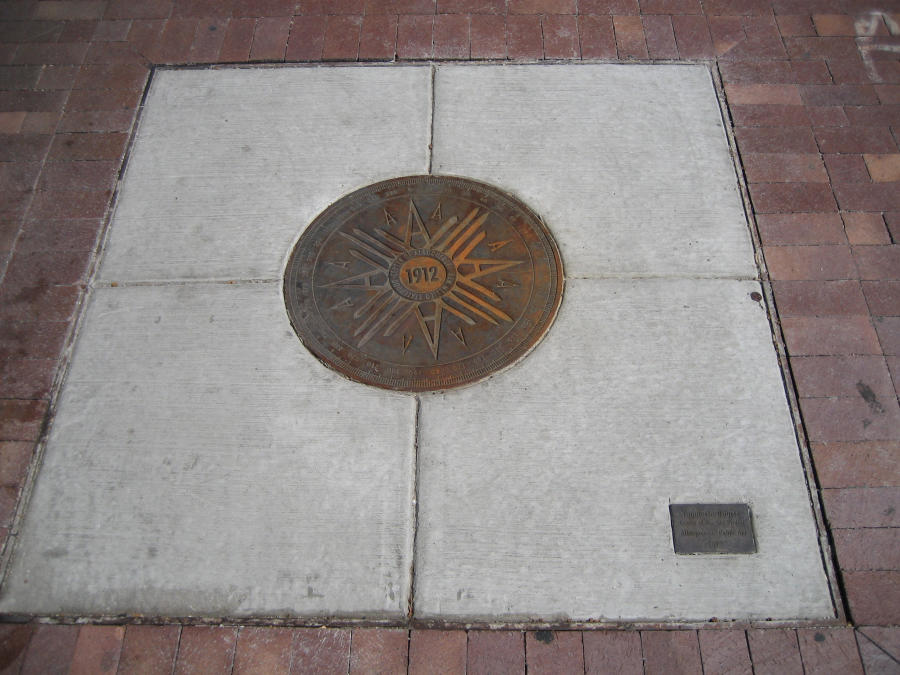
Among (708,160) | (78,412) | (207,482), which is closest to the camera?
(207,482)

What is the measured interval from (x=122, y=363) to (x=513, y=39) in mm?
2731

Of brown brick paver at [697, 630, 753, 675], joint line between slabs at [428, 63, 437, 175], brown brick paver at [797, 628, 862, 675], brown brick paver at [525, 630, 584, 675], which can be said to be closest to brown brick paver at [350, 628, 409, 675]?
brown brick paver at [525, 630, 584, 675]

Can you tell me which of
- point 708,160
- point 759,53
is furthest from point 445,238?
point 759,53

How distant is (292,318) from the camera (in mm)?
2852

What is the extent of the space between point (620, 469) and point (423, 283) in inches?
45.8

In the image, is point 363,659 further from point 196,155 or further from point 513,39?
point 513,39

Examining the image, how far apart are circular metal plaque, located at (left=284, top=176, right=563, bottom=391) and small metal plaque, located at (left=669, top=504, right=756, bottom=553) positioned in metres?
0.93

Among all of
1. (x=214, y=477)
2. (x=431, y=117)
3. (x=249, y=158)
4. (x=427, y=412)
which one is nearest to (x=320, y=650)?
(x=214, y=477)

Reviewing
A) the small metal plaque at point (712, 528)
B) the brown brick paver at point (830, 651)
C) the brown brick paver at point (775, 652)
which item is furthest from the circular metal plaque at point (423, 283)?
the brown brick paver at point (830, 651)

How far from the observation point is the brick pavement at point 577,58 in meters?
2.25

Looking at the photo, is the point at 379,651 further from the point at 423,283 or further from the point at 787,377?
the point at 787,377

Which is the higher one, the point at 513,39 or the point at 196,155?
the point at 513,39

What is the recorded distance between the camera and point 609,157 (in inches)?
128

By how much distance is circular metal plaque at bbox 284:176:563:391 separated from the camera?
2721 mm
